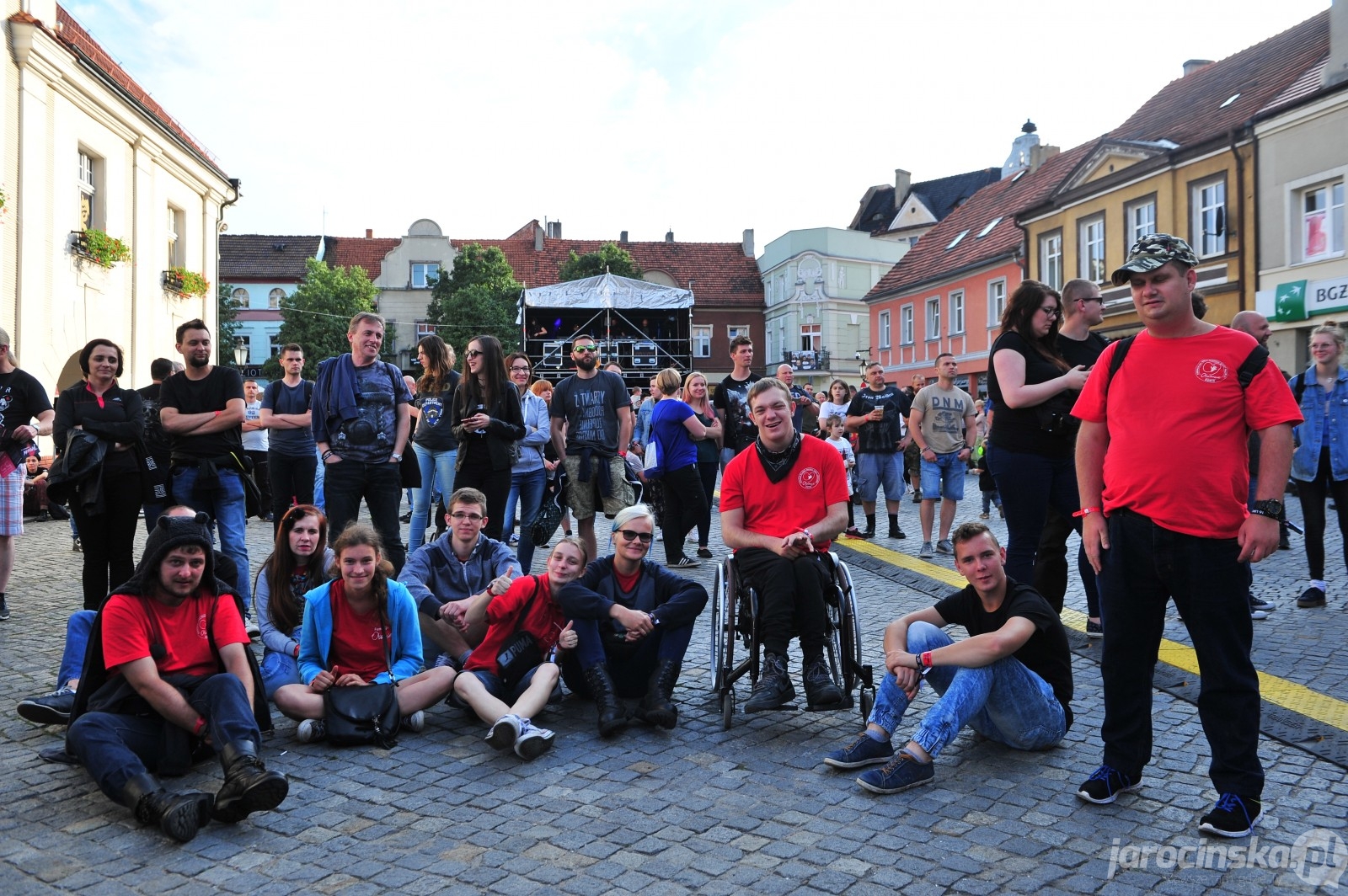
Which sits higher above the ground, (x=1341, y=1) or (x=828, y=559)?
(x=1341, y=1)

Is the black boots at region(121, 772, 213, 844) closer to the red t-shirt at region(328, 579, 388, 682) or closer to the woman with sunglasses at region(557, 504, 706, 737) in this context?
the red t-shirt at region(328, 579, 388, 682)

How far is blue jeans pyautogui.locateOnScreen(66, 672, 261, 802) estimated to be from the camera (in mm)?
4020

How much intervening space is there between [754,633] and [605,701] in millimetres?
760

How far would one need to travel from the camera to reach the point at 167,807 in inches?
149

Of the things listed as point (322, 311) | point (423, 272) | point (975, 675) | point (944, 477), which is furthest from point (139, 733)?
point (423, 272)

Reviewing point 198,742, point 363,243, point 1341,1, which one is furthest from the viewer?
point 363,243

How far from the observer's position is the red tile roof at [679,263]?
6462cm

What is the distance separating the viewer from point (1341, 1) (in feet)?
71.8

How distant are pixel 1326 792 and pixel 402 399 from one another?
5782 millimetres

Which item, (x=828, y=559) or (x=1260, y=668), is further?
Result: (x=1260, y=668)

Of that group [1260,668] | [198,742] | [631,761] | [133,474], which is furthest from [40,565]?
[1260,668]

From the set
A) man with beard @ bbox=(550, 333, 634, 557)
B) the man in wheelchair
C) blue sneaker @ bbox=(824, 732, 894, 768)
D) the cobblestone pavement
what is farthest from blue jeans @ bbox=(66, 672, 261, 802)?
man with beard @ bbox=(550, 333, 634, 557)

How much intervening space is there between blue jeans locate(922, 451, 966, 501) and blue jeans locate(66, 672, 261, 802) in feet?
24.0

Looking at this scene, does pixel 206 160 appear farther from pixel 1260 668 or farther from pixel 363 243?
pixel 363 243
